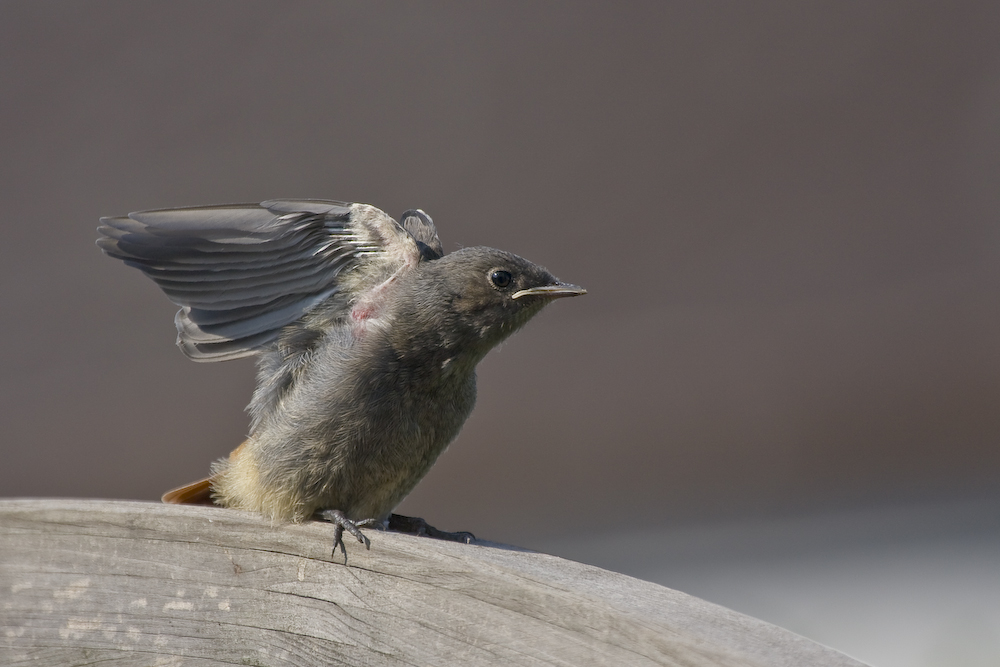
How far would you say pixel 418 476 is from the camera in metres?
3.22

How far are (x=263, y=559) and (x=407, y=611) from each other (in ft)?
1.28

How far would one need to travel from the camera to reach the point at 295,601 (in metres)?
2.05

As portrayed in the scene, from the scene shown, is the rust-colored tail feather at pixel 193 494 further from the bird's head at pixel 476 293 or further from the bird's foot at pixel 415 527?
the bird's head at pixel 476 293

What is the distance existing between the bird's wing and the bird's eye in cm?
26

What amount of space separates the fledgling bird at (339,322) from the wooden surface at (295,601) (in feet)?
2.33

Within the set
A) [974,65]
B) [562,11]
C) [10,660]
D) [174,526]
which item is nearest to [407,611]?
[174,526]

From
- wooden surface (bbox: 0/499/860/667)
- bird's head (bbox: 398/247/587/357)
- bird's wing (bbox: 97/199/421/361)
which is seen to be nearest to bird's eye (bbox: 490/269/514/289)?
bird's head (bbox: 398/247/587/357)

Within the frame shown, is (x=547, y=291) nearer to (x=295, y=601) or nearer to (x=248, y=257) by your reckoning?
(x=248, y=257)

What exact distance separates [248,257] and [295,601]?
1327 mm

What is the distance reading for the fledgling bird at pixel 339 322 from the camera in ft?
9.90

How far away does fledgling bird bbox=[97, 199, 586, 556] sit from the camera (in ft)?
9.90

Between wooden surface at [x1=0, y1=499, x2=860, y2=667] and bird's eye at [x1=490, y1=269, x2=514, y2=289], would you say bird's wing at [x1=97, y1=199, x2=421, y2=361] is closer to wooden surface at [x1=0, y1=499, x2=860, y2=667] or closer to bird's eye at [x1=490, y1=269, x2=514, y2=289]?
bird's eye at [x1=490, y1=269, x2=514, y2=289]

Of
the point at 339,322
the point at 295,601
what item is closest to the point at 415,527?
the point at 339,322

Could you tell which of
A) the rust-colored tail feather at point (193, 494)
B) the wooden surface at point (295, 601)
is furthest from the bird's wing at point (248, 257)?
the wooden surface at point (295, 601)
